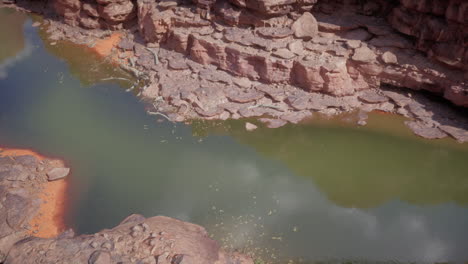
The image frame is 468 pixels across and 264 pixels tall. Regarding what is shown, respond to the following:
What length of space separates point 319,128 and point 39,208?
772cm

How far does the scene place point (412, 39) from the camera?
11258mm

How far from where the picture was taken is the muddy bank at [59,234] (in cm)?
666

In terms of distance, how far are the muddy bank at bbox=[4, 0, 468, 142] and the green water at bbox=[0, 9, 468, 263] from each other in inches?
25.8

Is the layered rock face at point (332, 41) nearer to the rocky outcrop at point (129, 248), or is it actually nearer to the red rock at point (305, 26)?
the red rock at point (305, 26)

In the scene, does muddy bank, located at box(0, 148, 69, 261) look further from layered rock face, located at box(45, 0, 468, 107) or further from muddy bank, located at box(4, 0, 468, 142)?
layered rock face, located at box(45, 0, 468, 107)

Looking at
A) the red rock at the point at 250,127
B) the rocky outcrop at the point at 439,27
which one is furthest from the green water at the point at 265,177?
the rocky outcrop at the point at 439,27

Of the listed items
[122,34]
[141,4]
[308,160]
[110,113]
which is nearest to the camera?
[308,160]

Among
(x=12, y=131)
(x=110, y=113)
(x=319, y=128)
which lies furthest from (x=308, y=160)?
(x=12, y=131)

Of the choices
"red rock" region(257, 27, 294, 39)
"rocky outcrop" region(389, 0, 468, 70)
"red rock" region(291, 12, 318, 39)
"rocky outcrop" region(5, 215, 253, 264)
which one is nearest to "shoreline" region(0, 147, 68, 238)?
"rocky outcrop" region(5, 215, 253, 264)

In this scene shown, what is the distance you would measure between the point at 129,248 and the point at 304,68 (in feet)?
24.9

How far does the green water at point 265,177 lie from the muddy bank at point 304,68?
655 mm

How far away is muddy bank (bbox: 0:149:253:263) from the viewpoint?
666 cm

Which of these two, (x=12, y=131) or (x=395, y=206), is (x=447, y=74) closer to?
(x=395, y=206)

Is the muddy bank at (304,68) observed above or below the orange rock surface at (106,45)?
above
